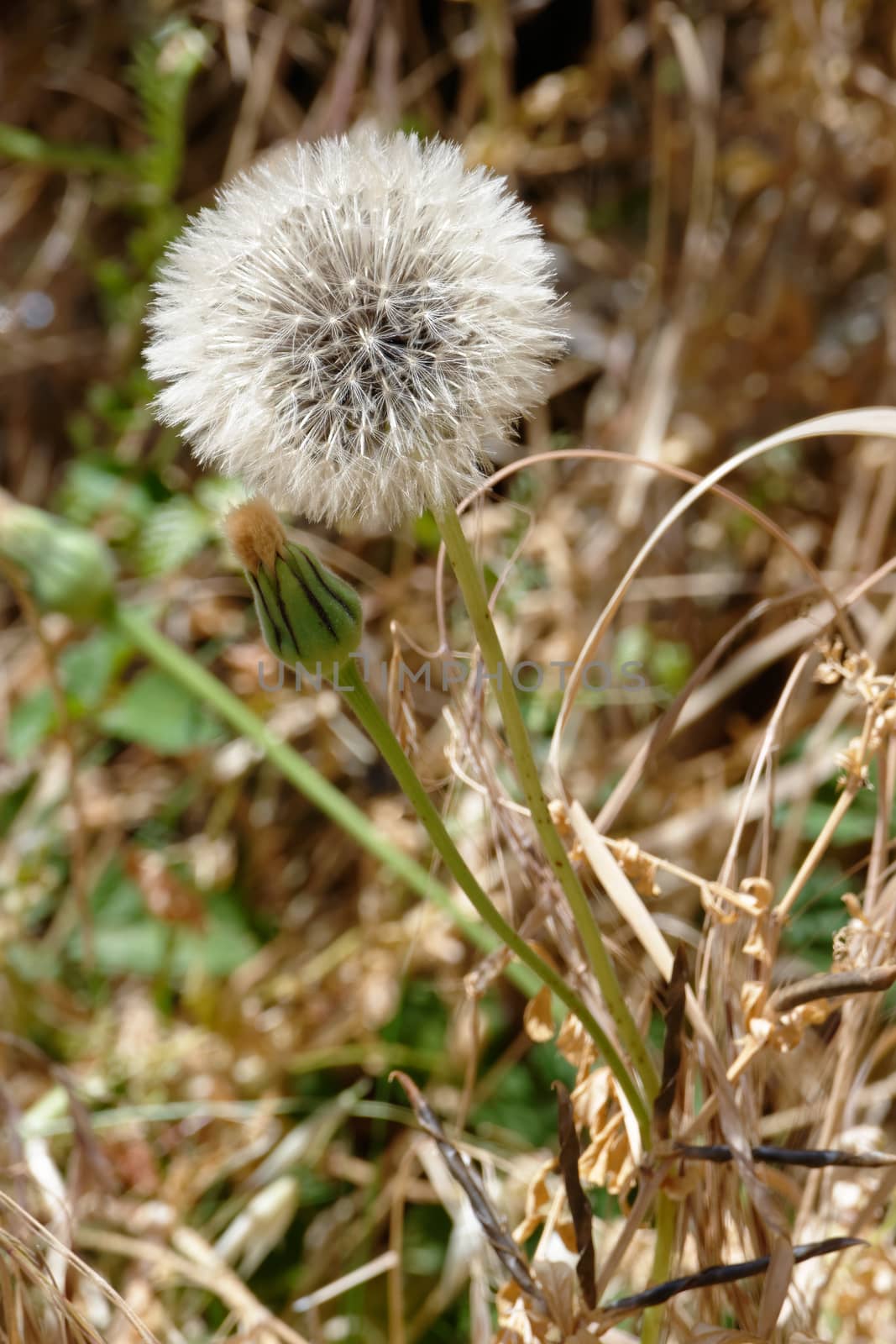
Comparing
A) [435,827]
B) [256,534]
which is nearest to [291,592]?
[256,534]

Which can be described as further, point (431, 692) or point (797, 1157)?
point (431, 692)

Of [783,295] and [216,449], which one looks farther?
[783,295]

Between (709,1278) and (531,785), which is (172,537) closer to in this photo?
(531,785)

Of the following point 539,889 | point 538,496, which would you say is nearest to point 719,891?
point 539,889

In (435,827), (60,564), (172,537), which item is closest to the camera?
(435,827)

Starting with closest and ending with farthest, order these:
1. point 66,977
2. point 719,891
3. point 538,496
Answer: point 719,891, point 66,977, point 538,496

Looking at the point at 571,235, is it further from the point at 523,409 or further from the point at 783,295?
the point at 523,409

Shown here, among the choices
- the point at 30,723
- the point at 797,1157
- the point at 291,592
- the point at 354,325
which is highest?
the point at 354,325

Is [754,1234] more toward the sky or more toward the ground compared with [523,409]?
more toward the ground
